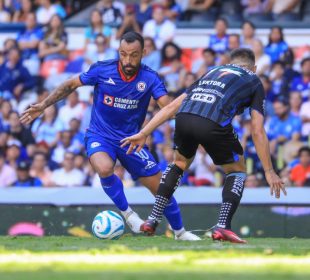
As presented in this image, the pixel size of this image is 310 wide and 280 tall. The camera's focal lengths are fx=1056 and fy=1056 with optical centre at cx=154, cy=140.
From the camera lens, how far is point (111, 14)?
64.1 feet

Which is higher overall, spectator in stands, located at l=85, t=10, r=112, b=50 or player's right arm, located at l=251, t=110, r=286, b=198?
spectator in stands, located at l=85, t=10, r=112, b=50

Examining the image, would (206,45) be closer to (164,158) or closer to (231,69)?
(164,158)

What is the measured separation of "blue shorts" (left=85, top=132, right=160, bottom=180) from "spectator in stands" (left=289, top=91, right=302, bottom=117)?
16.6 ft

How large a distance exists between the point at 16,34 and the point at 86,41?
1.86 m

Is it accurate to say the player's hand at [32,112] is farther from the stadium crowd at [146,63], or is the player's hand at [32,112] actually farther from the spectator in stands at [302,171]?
the spectator in stands at [302,171]

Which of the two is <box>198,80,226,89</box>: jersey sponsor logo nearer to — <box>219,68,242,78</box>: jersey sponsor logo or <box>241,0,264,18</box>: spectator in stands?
<box>219,68,242,78</box>: jersey sponsor logo

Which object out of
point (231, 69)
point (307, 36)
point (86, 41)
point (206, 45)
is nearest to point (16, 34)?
point (86, 41)

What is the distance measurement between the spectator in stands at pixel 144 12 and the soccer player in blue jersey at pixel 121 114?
25.2 feet

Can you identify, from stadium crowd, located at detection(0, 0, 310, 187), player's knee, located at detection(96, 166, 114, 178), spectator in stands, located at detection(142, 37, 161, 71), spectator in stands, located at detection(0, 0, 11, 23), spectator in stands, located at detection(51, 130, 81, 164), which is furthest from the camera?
spectator in stands, located at detection(0, 0, 11, 23)

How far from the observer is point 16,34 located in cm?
2028

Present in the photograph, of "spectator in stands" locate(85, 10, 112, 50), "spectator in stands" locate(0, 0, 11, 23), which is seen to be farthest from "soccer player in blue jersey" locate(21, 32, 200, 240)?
"spectator in stands" locate(0, 0, 11, 23)

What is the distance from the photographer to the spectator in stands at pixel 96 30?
62.4 ft

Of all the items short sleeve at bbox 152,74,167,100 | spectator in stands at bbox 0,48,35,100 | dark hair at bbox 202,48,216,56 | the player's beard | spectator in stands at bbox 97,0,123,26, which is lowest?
short sleeve at bbox 152,74,167,100

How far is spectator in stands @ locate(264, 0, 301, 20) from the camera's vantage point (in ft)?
62.1
